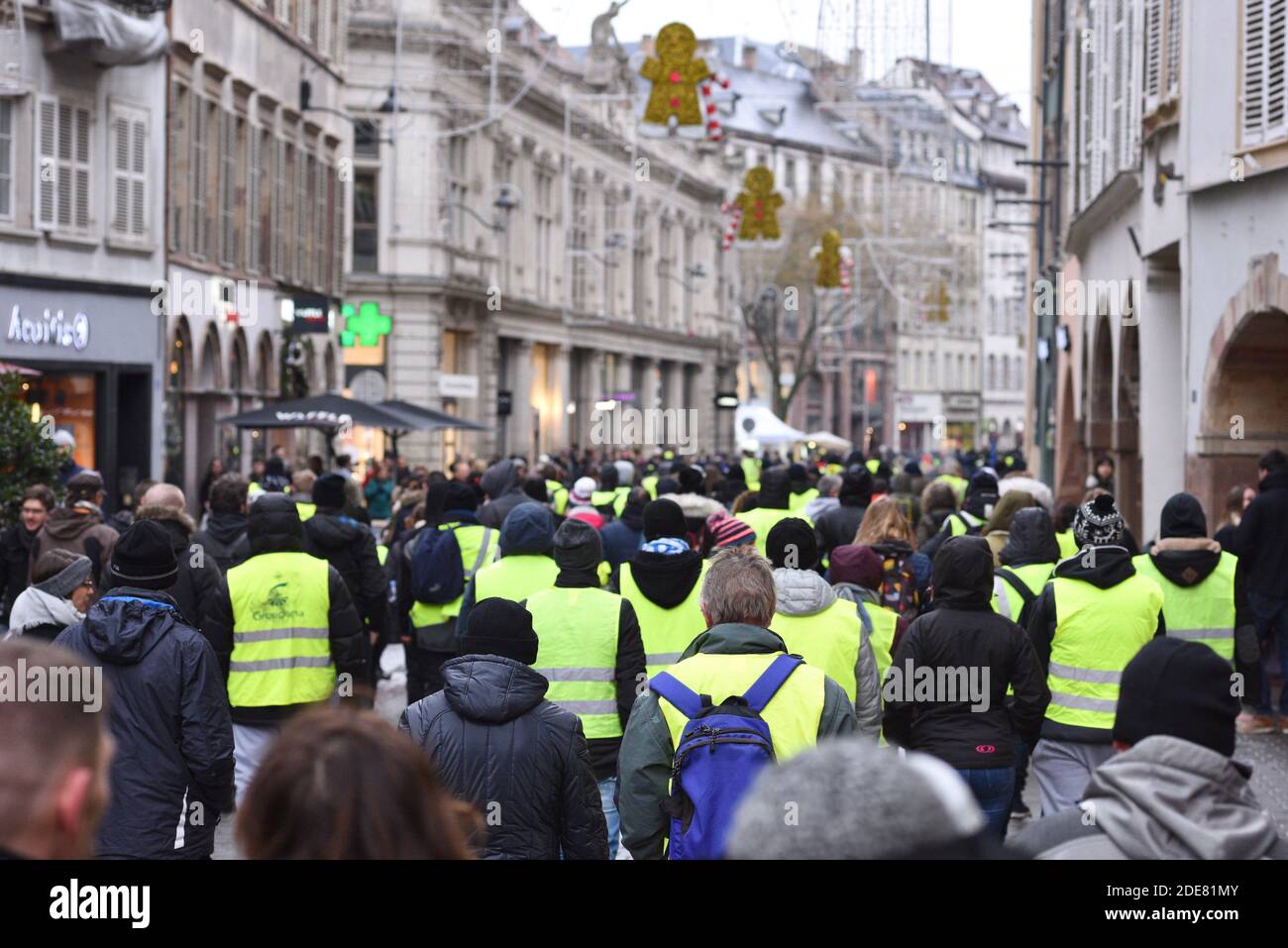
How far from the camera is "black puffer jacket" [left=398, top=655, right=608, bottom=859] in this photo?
5820mm

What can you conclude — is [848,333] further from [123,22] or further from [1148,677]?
[1148,677]

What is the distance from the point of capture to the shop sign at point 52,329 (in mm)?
24828

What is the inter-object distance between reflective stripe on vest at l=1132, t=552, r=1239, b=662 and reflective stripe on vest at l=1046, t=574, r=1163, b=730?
1820 millimetres

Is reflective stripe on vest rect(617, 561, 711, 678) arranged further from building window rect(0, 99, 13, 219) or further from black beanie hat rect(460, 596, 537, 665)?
building window rect(0, 99, 13, 219)

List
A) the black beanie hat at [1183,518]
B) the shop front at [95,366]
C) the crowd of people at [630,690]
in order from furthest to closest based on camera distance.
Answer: the shop front at [95,366], the black beanie hat at [1183,518], the crowd of people at [630,690]

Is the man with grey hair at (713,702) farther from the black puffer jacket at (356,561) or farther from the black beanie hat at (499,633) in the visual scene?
the black puffer jacket at (356,561)

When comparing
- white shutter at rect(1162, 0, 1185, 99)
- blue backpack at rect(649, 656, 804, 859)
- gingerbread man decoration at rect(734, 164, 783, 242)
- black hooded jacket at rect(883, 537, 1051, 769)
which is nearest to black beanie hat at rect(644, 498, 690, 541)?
black hooded jacket at rect(883, 537, 1051, 769)

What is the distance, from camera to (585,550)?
26.0 feet

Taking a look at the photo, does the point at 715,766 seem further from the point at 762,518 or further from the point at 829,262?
the point at 829,262

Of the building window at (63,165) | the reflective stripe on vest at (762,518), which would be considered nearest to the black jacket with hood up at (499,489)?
the reflective stripe on vest at (762,518)

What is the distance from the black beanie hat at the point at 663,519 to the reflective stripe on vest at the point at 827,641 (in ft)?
8.10

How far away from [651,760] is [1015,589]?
365 centimetres

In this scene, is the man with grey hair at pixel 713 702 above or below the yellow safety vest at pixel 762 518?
below

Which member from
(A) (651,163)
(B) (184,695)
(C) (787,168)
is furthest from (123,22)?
(C) (787,168)
